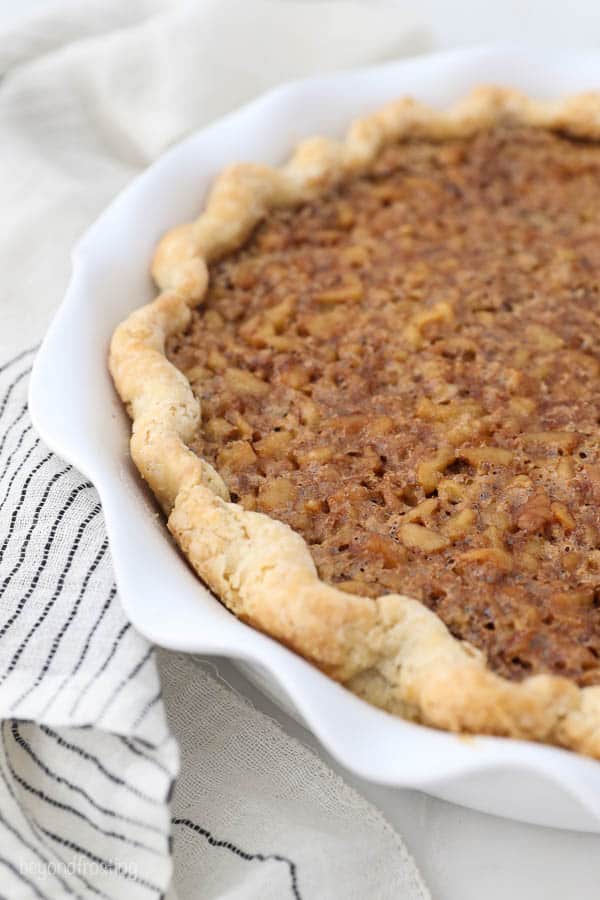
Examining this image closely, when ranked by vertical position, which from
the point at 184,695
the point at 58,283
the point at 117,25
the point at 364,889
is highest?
the point at 117,25

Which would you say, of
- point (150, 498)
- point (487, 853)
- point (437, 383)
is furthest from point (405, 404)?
point (487, 853)

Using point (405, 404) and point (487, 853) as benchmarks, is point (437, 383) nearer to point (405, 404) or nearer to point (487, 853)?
point (405, 404)

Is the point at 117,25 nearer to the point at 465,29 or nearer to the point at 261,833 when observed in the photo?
the point at 465,29

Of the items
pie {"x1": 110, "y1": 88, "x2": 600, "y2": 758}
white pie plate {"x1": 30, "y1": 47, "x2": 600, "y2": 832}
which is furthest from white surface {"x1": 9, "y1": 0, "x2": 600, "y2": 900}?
pie {"x1": 110, "y1": 88, "x2": 600, "y2": 758}

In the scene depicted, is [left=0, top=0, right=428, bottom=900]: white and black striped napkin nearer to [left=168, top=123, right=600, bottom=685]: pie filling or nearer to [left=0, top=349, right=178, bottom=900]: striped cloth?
[left=0, top=349, right=178, bottom=900]: striped cloth

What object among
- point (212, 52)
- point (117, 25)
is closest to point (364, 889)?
point (212, 52)

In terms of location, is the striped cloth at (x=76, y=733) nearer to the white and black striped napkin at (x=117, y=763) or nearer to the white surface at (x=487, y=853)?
the white and black striped napkin at (x=117, y=763)

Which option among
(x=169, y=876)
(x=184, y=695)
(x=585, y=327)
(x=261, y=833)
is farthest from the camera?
(x=585, y=327)
